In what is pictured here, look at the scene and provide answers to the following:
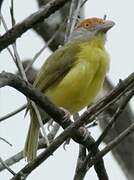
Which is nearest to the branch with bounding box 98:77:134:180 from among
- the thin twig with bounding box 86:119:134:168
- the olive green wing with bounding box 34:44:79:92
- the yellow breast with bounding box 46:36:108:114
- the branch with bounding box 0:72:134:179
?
the yellow breast with bounding box 46:36:108:114

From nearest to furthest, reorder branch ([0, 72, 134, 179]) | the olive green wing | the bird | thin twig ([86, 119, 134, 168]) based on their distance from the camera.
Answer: branch ([0, 72, 134, 179]) < thin twig ([86, 119, 134, 168]) < the bird < the olive green wing

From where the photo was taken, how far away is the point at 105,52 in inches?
232

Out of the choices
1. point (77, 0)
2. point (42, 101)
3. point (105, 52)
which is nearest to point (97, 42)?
point (105, 52)

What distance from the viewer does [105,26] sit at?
6293 millimetres

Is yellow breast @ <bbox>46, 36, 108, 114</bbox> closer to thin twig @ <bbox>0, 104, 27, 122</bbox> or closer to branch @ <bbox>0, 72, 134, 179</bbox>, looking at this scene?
thin twig @ <bbox>0, 104, 27, 122</bbox>

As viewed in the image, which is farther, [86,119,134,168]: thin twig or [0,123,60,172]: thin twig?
[0,123,60,172]: thin twig

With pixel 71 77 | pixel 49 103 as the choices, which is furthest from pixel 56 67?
pixel 49 103

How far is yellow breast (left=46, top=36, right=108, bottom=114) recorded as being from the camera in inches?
211

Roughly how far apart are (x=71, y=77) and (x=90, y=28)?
1.21 metres

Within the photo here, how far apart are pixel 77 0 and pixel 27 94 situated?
2040 mm

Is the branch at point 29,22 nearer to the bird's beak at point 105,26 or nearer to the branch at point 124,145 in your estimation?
the branch at point 124,145

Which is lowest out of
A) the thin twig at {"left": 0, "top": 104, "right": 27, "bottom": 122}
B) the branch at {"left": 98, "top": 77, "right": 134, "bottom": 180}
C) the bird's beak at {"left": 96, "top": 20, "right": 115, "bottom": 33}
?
the branch at {"left": 98, "top": 77, "right": 134, "bottom": 180}

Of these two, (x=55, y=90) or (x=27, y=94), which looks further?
(x=55, y=90)

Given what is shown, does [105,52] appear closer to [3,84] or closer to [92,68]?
[92,68]
